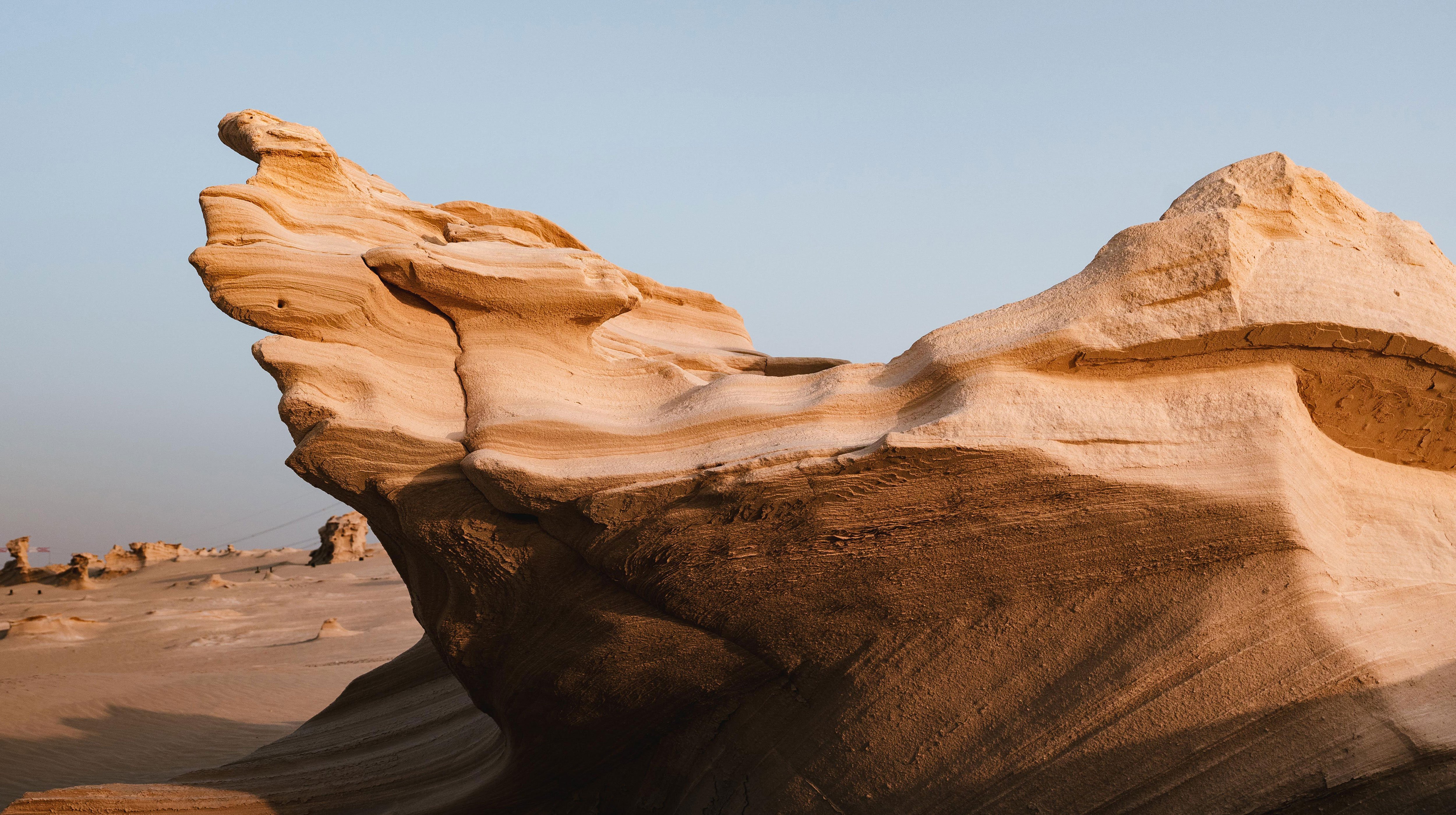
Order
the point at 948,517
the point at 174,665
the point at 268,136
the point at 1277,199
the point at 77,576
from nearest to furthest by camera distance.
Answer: the point at 948,517 → the point at 1277,199 → the point at 268,136 → the point at 174,665 → the point at 77,576

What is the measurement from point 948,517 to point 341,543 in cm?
2526

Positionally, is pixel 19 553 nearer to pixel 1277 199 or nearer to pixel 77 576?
pixel 77 576

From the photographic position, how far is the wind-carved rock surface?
3.29 metres

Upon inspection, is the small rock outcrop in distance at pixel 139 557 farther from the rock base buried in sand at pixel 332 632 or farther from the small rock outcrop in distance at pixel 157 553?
the rock base buried in sand at pixel 332 632

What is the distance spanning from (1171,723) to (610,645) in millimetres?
2253

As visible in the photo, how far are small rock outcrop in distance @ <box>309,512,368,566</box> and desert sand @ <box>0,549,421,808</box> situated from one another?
2.43 meters

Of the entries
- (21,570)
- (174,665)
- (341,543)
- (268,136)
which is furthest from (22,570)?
(268,136)

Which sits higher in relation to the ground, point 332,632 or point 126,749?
A: point 126,749

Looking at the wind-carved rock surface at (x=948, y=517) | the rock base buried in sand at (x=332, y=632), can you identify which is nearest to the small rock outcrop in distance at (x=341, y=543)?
the rock base buried in sand at (x=332, y=632)

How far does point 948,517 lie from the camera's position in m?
3.42

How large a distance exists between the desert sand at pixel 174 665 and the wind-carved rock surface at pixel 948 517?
3631 millimetres

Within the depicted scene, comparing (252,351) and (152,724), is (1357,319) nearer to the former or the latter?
(252,351)

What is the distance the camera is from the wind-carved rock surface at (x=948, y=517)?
3.29 m

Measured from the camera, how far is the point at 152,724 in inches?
339
